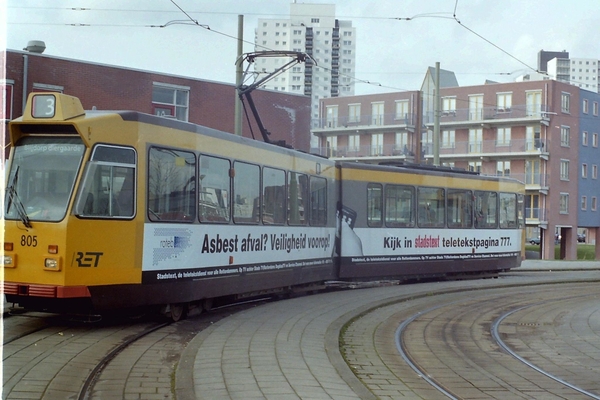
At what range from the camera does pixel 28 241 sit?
10328mm

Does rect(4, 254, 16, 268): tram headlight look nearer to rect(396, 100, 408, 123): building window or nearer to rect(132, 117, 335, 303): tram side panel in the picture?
rect(132, 117, 335, 303): tram side panel

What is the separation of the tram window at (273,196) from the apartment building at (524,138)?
4685 cm

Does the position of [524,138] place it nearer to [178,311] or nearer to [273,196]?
[273,196]

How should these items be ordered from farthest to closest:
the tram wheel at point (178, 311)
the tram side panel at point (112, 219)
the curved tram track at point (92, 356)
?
the tram wheel at point (178, 311) → the tram side panel at point (112, 219) → the curved tram track at point (92, 356)

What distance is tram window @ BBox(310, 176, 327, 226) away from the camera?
17.0 m

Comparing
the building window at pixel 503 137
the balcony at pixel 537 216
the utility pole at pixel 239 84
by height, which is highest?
the building window at pixel 503 137

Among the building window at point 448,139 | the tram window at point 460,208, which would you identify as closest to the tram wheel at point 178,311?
the tram window at point 460,208

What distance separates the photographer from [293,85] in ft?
458

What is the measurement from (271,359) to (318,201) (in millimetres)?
8669

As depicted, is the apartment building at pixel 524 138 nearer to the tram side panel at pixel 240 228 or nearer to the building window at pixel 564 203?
the building window at pixel 564 203

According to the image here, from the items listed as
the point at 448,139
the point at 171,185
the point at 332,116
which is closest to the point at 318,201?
the point at 171,185

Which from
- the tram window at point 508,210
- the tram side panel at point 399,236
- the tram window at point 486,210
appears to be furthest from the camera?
the tram window at point 508,210

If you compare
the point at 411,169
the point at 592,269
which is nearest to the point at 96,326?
the point at 411,169

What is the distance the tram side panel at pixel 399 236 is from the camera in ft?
62.5
